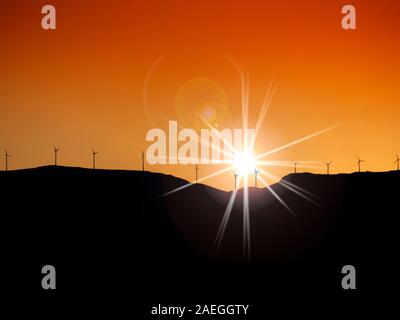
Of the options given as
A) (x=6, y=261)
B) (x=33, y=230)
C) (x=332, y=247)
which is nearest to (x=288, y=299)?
(x=6, y=261)

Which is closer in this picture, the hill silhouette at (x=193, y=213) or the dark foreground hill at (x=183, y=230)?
the dark foreground hill at (x=183, y=230)

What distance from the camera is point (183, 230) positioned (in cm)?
16312

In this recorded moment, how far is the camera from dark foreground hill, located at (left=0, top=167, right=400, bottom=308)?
116m

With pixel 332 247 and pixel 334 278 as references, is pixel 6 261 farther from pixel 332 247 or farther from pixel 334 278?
pixel 332 247

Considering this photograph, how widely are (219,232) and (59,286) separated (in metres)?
80.7

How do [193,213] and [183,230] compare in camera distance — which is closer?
[183,230]

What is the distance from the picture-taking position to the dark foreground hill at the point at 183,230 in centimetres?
11606

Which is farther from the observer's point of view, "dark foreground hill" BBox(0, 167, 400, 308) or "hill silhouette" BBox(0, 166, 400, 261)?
"hill silhouette" BBox(0, 166, 400, 261)

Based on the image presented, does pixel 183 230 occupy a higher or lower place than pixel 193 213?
lower
